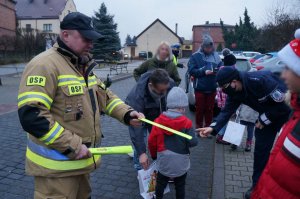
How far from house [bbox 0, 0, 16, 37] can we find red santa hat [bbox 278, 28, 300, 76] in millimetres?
40985

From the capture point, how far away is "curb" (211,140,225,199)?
448 centimetres

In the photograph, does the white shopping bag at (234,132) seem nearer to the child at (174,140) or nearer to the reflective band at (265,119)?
the reflective band at (265,119)

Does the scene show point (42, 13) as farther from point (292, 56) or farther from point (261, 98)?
point (292, 56)

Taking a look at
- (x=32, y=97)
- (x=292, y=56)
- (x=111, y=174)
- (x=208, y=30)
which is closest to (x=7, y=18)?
(x=111, y=174)

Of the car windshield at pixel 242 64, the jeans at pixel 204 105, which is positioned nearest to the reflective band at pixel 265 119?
the jeans at pixel 204 105

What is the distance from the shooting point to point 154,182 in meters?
3.99

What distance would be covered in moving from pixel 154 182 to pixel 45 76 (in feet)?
7.07

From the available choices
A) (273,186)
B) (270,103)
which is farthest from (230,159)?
(273,186)

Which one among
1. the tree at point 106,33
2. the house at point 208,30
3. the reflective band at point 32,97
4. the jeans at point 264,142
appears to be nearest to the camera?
the reflective band at point 32,97

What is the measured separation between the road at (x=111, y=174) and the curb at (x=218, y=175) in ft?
0.30

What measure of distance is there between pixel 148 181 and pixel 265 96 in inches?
66.4

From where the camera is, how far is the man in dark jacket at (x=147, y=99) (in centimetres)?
385

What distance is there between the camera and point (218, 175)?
5.09 m

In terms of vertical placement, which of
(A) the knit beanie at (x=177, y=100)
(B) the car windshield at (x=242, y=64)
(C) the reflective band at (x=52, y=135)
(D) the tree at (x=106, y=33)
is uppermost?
(D) the tree at (x=106, y=33)
